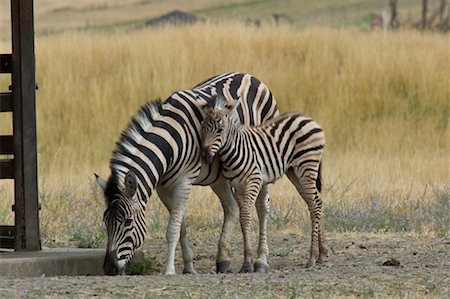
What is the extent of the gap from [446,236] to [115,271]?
3.44 metres

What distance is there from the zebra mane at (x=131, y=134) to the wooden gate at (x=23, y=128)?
0.98 metres

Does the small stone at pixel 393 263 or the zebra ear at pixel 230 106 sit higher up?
the zebra ear at pixel 230 106

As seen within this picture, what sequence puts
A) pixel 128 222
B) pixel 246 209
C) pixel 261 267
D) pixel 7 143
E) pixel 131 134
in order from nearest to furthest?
pixel 128 222 → pixel 131 134 → pixel 246 209 → pixel 261 267 → pixel 7 143

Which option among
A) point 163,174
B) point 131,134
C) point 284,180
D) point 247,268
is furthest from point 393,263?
point 284,180

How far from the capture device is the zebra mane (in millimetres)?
8195

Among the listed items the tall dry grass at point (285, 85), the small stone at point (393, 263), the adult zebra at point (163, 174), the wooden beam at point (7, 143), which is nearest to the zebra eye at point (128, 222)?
the adult zebra at point (163, 174)

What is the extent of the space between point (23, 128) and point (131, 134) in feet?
3.64

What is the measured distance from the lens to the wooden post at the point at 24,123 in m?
9.12

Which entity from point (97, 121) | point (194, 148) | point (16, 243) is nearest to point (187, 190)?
point (194, 148)

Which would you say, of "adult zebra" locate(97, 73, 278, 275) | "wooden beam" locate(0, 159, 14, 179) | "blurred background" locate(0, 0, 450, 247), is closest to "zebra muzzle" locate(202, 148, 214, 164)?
"adult zebra" locate(97, 73, 278, 275)

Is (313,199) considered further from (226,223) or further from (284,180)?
(284,180)

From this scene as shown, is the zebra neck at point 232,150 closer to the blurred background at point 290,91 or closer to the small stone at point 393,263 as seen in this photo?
the small stone at point 393,263

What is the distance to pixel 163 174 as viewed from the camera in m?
8.57

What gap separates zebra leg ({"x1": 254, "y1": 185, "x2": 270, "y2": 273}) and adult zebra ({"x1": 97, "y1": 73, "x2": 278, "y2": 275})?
0.81 feet
